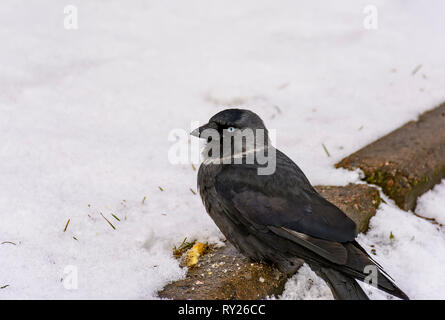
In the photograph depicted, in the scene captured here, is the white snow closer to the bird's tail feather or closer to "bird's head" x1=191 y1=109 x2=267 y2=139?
the bird's tail feather

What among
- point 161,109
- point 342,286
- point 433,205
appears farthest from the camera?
point 161,109

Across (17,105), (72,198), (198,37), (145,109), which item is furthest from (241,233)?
(198,37)

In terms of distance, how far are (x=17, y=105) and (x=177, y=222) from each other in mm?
2092

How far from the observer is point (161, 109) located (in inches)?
198

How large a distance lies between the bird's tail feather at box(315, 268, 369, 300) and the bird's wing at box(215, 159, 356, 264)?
0.44ft

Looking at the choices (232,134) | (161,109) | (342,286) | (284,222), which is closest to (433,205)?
(342,286)

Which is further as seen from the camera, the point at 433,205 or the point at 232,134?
the point at 433,205

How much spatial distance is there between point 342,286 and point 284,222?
45 cm

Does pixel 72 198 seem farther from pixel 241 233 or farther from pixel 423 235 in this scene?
pixel 423 235

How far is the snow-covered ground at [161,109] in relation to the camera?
324 cm

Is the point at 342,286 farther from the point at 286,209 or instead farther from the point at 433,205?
the point at 433,205

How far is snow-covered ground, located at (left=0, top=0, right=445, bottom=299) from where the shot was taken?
3.24 m

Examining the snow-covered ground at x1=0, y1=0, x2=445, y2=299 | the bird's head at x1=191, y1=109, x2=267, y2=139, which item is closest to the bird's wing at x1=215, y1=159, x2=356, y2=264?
the bird's head at x1=191, y1=109, x2=267, y2=139

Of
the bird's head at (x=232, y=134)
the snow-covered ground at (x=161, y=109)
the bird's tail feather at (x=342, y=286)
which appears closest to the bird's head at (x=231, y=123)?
the bird's head at (x=232, y=134)
